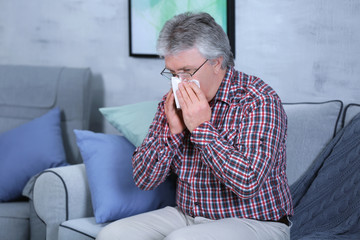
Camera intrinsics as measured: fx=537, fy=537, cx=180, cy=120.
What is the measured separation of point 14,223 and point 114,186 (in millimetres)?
540

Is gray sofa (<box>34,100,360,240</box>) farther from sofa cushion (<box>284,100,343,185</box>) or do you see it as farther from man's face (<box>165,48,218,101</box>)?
man's face (<box>165,48,218,101</box>)

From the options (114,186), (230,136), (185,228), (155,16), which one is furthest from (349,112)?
(155,16)

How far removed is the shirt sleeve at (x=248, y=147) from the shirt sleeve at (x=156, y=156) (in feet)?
0.58

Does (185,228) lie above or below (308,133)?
below

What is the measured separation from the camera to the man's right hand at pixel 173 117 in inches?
66.3

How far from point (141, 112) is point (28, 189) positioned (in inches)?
22.0

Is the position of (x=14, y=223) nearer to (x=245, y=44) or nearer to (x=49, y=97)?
(x=49, y=97)

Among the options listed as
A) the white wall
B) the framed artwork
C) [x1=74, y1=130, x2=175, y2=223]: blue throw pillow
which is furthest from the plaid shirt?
the framed artwork

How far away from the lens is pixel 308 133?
74.7 inches

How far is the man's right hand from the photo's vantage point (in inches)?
66.3

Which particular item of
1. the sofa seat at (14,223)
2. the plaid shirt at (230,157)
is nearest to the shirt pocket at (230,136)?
the plaid shirt at (230,157)

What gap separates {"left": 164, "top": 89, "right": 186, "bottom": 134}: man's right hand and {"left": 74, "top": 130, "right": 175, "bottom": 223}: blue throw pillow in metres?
0.39

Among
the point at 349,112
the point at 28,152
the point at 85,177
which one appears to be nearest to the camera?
the point at 349,112

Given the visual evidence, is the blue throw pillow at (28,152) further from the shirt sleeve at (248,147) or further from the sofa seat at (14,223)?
the shirt sleeve at (248,147)
